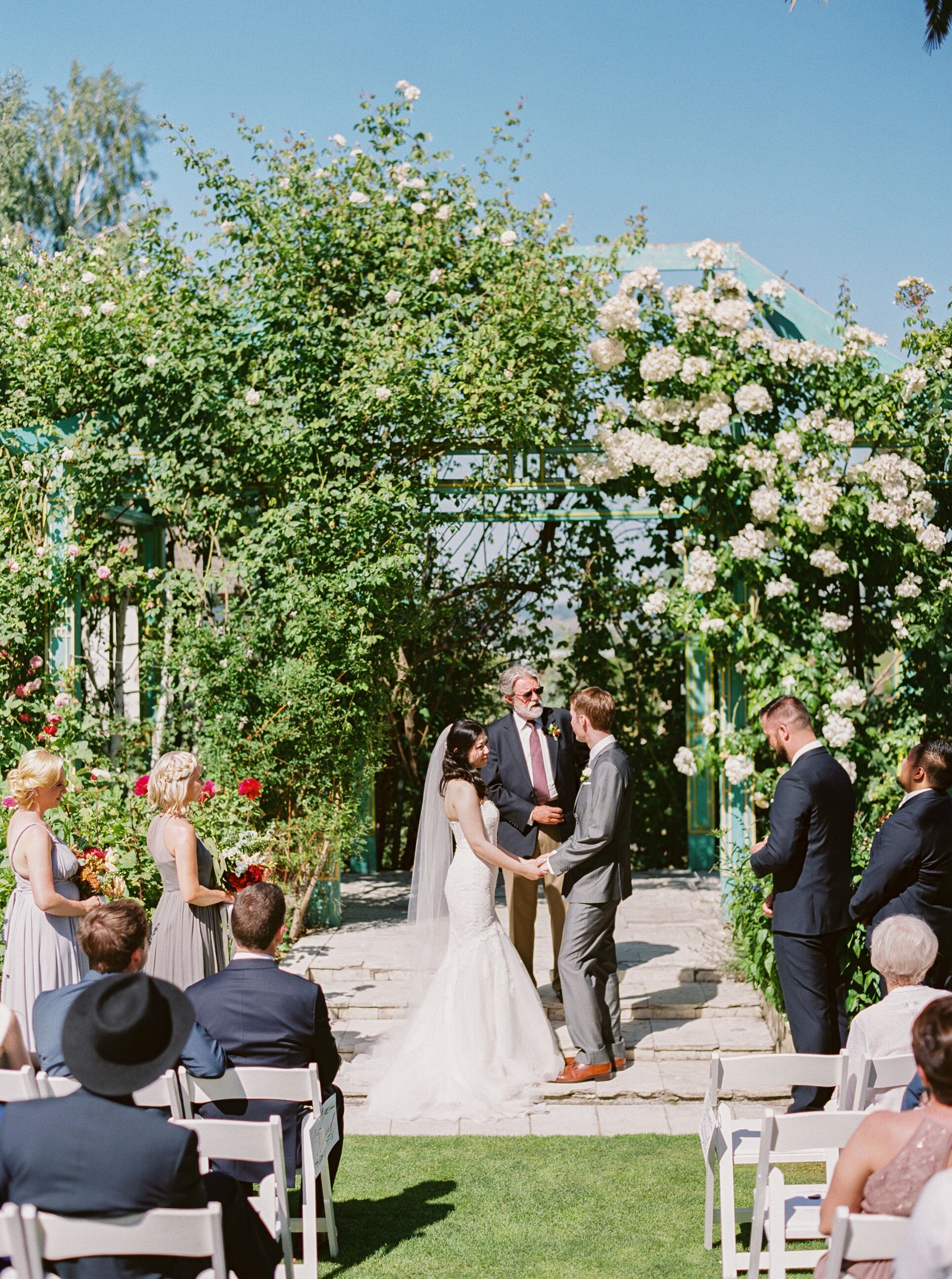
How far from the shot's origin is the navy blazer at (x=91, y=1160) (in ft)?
7.95

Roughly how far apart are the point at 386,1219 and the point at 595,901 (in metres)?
1.74

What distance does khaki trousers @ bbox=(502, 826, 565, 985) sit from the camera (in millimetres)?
6375

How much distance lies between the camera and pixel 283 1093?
343 centimetres

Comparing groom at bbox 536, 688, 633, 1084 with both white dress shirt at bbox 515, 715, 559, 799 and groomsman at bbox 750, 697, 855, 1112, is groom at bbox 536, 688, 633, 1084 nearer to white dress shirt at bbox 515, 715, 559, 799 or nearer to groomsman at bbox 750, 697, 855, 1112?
groomsman at bbox 750, 697, 855, 1112

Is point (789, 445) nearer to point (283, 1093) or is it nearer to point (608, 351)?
point (608, 351)

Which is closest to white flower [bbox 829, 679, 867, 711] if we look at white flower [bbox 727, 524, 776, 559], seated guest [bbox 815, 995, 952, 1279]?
white flower [bbox 727, 524, 776, 559]

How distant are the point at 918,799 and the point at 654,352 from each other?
3432 mm

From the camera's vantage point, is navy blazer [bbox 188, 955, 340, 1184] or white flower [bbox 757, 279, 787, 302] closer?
navy blazer [bbox 188, 955, 340, 1184]

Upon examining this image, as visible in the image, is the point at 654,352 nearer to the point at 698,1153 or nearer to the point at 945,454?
the point at 945,454

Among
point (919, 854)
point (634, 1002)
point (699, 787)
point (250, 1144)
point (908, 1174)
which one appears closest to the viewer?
point (908, 1174)

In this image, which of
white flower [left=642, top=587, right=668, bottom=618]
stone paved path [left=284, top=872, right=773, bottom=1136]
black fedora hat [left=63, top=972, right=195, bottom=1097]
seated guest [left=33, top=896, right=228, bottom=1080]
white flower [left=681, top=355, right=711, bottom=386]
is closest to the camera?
black fedora hat [left=63, top=972, right=195, bottom=1097]

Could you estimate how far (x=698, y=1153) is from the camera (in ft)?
15.2

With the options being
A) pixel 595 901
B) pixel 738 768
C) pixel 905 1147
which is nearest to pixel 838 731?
pixel 738 768

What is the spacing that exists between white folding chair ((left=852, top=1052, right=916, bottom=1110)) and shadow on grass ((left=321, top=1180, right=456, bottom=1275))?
147 cm
